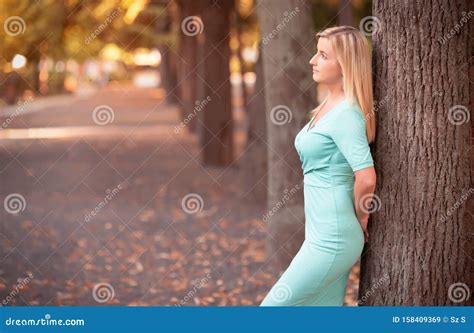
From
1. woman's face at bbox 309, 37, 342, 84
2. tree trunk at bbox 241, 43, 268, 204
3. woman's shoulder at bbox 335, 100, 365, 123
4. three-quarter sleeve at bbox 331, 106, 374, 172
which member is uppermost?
woman's face at bbox 309, 37, 342, 84

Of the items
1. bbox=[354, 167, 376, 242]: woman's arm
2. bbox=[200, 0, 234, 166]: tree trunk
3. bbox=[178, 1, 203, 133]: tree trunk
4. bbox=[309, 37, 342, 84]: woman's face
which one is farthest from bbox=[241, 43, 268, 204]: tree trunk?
bbox=[354, 167, 376, 242]: woman's arm

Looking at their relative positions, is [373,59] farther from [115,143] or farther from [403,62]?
[115,143]

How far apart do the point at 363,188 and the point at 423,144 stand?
0.65 metres

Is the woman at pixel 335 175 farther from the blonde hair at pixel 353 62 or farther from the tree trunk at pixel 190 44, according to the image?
the tree trunk at pixel 190 44

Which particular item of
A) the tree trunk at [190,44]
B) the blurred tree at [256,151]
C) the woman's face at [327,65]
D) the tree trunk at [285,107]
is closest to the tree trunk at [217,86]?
the tree trunk at [190,44]

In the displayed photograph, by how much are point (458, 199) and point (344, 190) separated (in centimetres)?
81

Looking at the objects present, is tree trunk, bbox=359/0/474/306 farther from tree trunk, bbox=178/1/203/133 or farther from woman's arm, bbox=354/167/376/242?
tree trunk, bbox=178/1/203/133

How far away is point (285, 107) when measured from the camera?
29.7 feet

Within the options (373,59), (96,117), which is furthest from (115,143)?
(373,59)

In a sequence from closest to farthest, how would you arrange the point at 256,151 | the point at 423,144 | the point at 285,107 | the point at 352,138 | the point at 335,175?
the point at 352,138 → the point at 335,175 → the point at 423,144 → the point at 285,107 → the point at 256,151

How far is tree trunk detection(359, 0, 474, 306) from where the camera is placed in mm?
→ 5020

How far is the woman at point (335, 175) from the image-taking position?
4578 millimetres

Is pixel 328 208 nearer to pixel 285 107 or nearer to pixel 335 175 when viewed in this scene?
pixel 335 175

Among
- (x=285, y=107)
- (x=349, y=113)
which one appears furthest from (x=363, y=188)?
(x=285, y=107)
